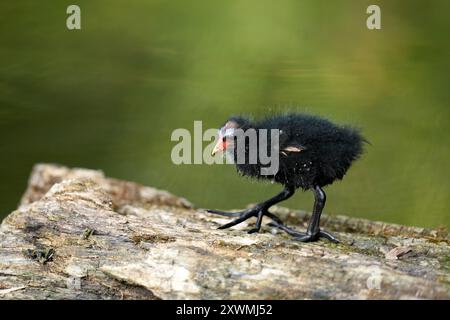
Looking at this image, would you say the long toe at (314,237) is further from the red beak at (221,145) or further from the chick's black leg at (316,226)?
the red beak at (221,145)

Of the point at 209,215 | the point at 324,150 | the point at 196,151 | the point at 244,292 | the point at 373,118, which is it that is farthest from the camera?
the point at 373,118

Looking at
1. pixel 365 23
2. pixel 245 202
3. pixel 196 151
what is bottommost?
pixel 245 202

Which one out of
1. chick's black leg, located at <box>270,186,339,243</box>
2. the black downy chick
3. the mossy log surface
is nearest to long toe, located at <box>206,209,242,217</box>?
the mossy log surface

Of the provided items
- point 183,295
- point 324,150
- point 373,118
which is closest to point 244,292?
point 183,295

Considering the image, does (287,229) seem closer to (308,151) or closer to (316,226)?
(316,226)

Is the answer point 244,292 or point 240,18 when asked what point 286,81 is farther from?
point 244,292

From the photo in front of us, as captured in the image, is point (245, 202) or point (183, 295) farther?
point (245, 202)

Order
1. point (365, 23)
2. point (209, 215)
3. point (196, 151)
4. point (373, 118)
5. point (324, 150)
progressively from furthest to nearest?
point (365, 23) → point (373, 118) → point (196, 151) → point (209, 215) → point (324, 150)
